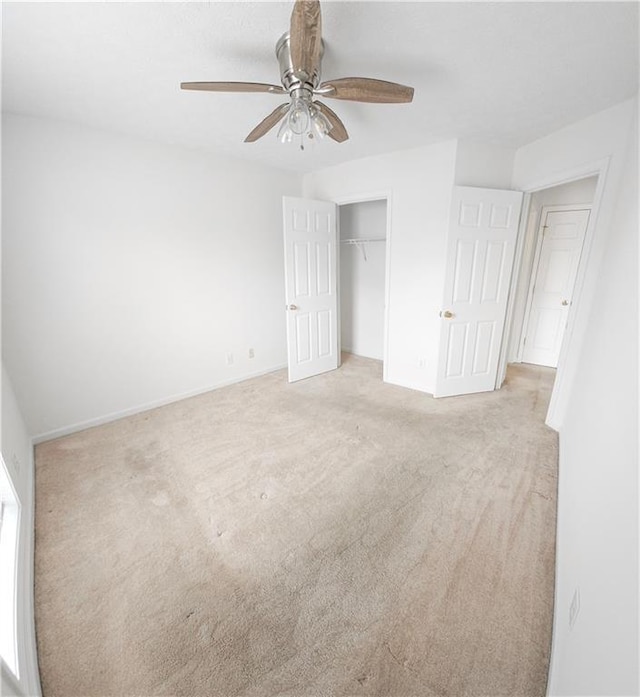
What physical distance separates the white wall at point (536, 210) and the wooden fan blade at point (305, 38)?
10.0ft

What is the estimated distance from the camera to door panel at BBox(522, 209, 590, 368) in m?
3.63

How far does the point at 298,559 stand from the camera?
1.49 meters

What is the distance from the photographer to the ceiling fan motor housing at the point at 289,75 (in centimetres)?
138

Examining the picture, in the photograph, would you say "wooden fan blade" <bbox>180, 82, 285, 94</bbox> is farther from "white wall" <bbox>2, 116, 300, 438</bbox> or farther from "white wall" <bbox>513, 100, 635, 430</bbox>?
"white wall" <bbox>513, 100, 635, 430</bbox>

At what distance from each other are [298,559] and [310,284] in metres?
2.76

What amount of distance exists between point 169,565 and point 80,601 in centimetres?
35

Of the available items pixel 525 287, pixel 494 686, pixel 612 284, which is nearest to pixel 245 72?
pixel 612 284

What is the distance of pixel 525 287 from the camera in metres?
3.80

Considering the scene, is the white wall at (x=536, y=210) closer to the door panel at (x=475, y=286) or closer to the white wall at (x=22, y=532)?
the door panel at (x=475, y=286)

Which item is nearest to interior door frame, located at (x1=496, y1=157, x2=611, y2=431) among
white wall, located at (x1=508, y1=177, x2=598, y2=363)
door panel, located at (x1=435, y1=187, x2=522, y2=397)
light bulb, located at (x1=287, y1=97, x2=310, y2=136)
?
door panel, located at (x1=435, y1=187, x2=522, y2=397)

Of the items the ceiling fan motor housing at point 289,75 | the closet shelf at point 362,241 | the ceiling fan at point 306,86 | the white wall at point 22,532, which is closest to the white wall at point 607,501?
the ceiling fan at point 306,86

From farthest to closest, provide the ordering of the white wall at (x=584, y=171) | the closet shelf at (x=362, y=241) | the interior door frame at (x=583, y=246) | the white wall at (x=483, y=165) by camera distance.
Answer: the closet shelf at (x=362, y=241), the white wall at (x=483, y=165), the interior door frame at (x=583, y=246), the white wall at (x=584, y=171)

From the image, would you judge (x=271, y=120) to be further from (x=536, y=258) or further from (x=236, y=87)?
(x=536, y=258)

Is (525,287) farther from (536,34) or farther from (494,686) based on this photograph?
(494,686)
